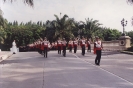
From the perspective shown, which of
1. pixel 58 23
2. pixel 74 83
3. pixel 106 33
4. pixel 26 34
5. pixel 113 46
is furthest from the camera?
pixel 106 33

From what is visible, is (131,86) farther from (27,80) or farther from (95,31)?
(95,31)

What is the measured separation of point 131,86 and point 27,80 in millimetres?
4045

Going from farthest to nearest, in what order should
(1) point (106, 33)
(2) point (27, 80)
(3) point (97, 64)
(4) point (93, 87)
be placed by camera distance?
(1) point (106, 33) < (3) point (97, 64) < (2) point (27, 80) < (4) point (93, 87)

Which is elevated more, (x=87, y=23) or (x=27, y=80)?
(x=87, y=23)

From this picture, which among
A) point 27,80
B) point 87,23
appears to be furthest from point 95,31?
point 27,80

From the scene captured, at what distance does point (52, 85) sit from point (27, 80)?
5.50ft

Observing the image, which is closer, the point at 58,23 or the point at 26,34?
the point at 58,23

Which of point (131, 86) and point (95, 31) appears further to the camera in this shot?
point (95, 31)

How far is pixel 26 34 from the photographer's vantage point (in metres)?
67.6

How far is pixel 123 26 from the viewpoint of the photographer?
4428 centimetres

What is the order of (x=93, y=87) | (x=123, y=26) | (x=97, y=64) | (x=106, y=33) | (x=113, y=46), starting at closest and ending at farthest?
(x=93, y=87) < (x=97, y=64) < (x=113, y=46) < (x=123, y=26) < (x=106, y=33)

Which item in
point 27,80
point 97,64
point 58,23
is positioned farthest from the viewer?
point 58,23

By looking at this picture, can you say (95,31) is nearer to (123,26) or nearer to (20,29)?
(123,26)

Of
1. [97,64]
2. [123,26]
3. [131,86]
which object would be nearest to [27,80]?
[131,86]
